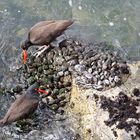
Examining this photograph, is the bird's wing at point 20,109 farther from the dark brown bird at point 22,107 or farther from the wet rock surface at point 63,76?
the wet rock surface at point 63,76

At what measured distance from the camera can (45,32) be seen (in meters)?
8.52

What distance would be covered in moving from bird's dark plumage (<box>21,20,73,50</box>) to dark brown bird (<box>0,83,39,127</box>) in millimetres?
1188

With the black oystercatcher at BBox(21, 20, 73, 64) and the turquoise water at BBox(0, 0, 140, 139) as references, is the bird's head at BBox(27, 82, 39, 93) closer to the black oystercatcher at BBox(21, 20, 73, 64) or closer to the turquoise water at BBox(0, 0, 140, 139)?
the turquoise water at BBox(0, 0, 140, 139)

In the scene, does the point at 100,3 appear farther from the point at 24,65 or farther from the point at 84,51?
the point at 24,65

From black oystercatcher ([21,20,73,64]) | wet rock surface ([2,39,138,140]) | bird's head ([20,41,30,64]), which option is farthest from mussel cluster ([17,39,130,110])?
black oystercatcher ([21,20,73,64])

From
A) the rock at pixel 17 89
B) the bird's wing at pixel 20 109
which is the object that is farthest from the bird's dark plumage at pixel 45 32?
the bird's wing at pixel 20 109

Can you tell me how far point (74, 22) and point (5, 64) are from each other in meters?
1.65

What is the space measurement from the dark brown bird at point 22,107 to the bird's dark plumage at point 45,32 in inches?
46.8

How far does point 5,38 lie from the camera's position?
9422 millimetres

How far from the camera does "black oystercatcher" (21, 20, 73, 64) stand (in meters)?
8.46

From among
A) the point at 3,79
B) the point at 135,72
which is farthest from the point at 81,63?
the point at 3,79

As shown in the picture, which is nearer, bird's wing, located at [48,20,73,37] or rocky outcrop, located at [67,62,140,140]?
rocky outcrop, located at [67,62,140,140]

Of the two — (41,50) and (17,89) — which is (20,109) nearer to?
(17,89)

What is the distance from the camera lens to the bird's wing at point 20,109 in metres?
7.38
